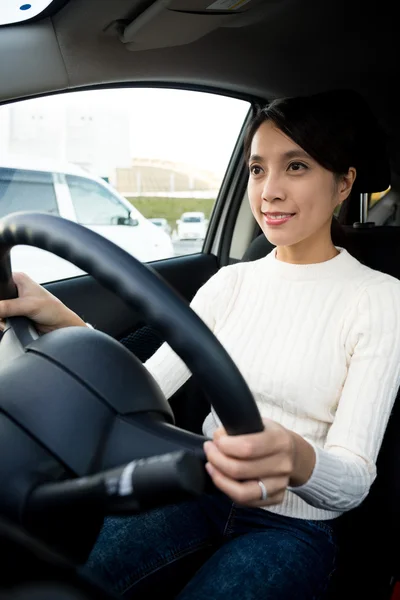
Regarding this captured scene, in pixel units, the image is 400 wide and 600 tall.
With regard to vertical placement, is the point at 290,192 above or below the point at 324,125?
below

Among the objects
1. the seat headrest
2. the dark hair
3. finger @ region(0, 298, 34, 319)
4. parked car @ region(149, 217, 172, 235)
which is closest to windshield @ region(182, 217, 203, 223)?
parked car @ region(149, 217, 172, 235)

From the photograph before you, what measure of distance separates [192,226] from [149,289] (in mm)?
2159

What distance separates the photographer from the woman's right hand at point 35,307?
3.26 feet

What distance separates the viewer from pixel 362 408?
1.10m

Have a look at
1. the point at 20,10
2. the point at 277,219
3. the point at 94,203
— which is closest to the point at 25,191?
the point at 94,203

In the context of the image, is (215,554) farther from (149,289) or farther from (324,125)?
(324,125)

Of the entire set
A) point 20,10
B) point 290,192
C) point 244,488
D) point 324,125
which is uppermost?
point 20,10

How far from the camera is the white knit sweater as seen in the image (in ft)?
3.55

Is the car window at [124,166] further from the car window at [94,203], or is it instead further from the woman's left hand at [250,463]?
the woman's left hand at [250,463]

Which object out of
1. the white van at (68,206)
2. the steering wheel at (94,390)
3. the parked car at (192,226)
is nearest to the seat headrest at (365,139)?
the white van at (68,206)

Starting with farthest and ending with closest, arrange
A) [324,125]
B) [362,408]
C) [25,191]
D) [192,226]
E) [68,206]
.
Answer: [192,226]
[68,206]
[25,191]
[324,125]
[362,408]

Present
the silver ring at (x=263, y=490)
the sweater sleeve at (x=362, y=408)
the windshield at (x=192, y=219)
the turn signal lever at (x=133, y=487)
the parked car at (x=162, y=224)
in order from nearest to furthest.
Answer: the turn signal lever at (x=133, y=487) → the silver ring at (x=263, y=490) → the sweater sleeve at (x=362, y=408) → the parked car at (x=162, y=224) → the windshield at (x=192, y=219)

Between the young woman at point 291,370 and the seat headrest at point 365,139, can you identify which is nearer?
the young woman at point 291,370

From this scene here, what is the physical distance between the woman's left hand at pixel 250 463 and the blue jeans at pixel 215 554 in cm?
36
